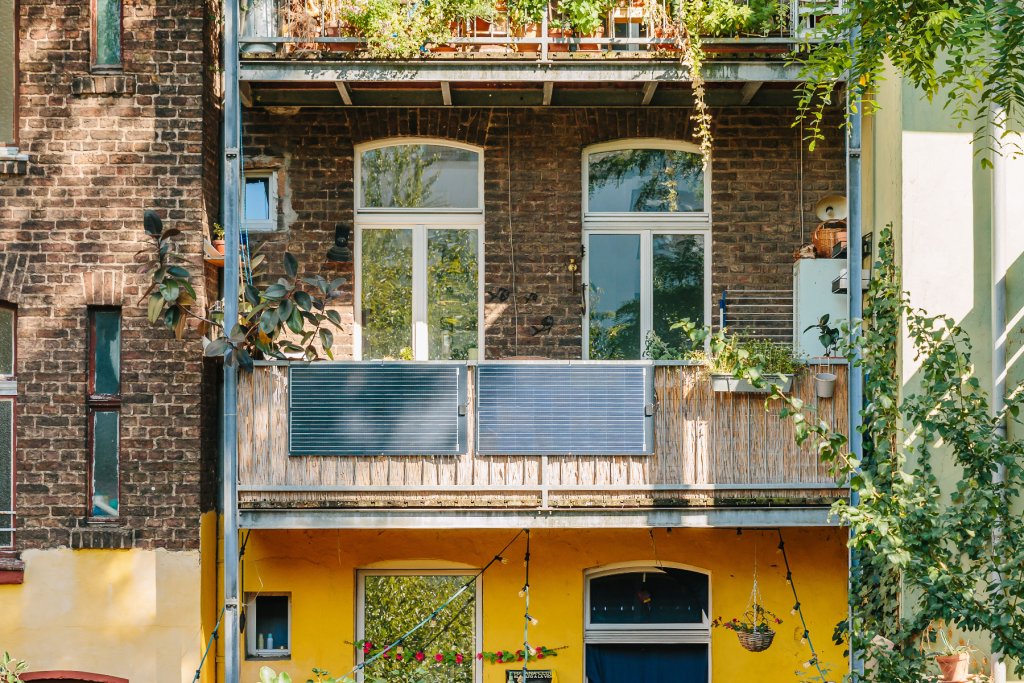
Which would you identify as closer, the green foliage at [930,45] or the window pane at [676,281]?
the green foliage at [930,45]

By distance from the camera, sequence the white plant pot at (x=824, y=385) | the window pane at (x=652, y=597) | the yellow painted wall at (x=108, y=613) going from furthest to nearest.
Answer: the window pane at (x=652, y=597) → the yellow painted wall at (x=108, y=613) → the white plant pot at (x=824, y=385)

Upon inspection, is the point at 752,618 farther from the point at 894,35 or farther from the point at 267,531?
the point at 894,35

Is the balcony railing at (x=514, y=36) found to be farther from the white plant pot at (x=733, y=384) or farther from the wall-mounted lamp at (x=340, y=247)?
the white plant pot at (x=733, y=384)

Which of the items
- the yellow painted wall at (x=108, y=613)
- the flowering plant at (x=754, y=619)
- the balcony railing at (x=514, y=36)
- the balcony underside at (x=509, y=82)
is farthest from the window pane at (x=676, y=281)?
the yellow painted wall at (x=108, y=613)

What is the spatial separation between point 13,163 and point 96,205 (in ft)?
2.44

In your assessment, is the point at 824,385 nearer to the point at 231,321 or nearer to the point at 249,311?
the point at 249,311

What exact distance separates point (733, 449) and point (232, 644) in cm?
414

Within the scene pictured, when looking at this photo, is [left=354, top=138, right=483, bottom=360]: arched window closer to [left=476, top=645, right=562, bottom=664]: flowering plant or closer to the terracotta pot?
[left=476, top=645, right=562, bottom=664]: flowering plant

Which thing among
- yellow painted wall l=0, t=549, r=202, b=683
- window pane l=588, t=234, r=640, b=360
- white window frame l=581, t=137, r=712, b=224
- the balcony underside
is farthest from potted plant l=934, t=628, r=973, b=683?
yellow painted wall l=0, t=549, r=202, b=683

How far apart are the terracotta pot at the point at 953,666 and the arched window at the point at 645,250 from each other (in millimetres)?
3468

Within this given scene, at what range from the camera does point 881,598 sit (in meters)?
7.96

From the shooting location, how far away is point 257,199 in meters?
9.29

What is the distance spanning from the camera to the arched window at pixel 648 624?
9008mm

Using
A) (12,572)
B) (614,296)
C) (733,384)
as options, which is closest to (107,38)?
(12,572)
